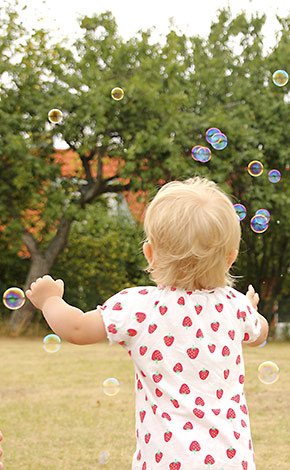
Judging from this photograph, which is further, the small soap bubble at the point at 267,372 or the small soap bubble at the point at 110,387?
the small soap bubble at the point at 110,387

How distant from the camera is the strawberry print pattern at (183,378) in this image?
1.84 m

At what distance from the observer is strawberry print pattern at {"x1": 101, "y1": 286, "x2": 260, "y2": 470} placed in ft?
6.03

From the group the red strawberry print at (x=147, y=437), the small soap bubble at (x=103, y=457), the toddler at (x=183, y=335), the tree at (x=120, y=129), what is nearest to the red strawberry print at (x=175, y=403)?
the toddler at (x=183, y=335)

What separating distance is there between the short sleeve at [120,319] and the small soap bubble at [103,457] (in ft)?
7.84

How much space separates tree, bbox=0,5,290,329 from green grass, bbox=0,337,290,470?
3717mm

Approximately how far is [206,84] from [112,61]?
202 cm

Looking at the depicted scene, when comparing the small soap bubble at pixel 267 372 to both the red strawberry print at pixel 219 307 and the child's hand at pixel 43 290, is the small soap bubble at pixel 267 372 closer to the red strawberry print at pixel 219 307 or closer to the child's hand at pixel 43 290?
the red strawberry print at pixel 219 307

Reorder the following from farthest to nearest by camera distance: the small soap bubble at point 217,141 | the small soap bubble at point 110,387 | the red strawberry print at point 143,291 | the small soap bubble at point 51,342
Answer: the small soap bubble at point 217,141
the small soap bubble at point 51,342
the small soap bubble at point 110,387
the red strawberry print at point 143,291

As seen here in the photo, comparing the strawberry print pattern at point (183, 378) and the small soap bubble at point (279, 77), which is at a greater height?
the small soap bubble at point (279, 77)

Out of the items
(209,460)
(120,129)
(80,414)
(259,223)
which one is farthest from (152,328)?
(120,129)

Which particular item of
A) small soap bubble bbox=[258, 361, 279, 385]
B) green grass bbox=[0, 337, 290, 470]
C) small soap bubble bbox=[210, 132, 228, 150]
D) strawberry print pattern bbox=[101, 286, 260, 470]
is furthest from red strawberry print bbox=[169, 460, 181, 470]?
small soap bubble bbox=[210, 132, 228, 150]

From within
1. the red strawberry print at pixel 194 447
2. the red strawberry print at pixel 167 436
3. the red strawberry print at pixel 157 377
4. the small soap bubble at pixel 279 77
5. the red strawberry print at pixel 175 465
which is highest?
the small soap bubble at pixel 279 77

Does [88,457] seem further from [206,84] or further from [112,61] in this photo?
[206,84]

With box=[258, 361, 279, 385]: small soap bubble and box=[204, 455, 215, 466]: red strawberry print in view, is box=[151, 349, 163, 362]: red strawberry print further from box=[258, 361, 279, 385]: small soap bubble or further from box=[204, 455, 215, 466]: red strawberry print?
box=[258, 361, 279, 385]: small soap bubble
